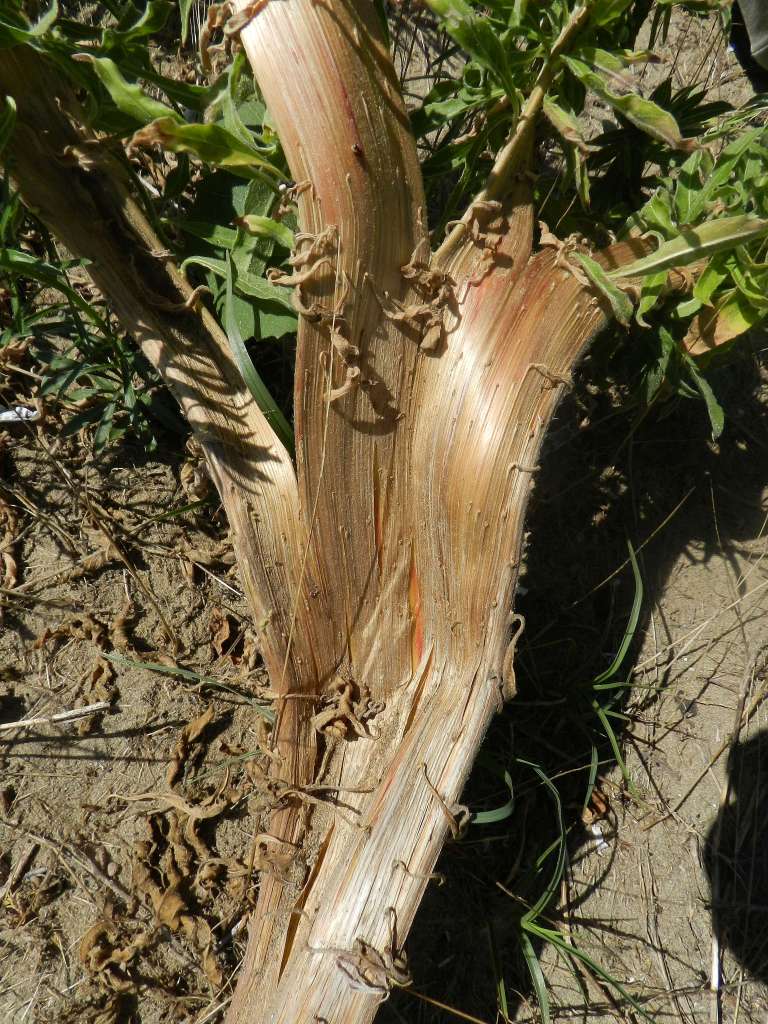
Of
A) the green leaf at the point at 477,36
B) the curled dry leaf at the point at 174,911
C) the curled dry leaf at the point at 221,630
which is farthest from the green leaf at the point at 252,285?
the curled dry leaf at the point at 174,911

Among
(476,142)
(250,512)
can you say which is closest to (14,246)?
(250,512)

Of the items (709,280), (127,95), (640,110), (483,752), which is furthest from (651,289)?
(483,752)

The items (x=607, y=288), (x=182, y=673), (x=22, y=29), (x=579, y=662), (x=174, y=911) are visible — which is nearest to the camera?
→ (x=22, y=29)

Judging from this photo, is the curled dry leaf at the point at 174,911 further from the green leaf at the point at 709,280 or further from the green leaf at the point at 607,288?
the green leaf at the point at 709,280

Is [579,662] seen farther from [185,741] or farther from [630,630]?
[185,741]

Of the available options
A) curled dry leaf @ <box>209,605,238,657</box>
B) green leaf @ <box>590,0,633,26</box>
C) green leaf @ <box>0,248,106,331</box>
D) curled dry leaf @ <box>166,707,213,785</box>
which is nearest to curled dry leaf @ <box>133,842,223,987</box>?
curled dry leaf @ <box>166,707,213,785</box>

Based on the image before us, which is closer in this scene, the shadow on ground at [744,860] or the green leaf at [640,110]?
the green leaf at [640,110]
